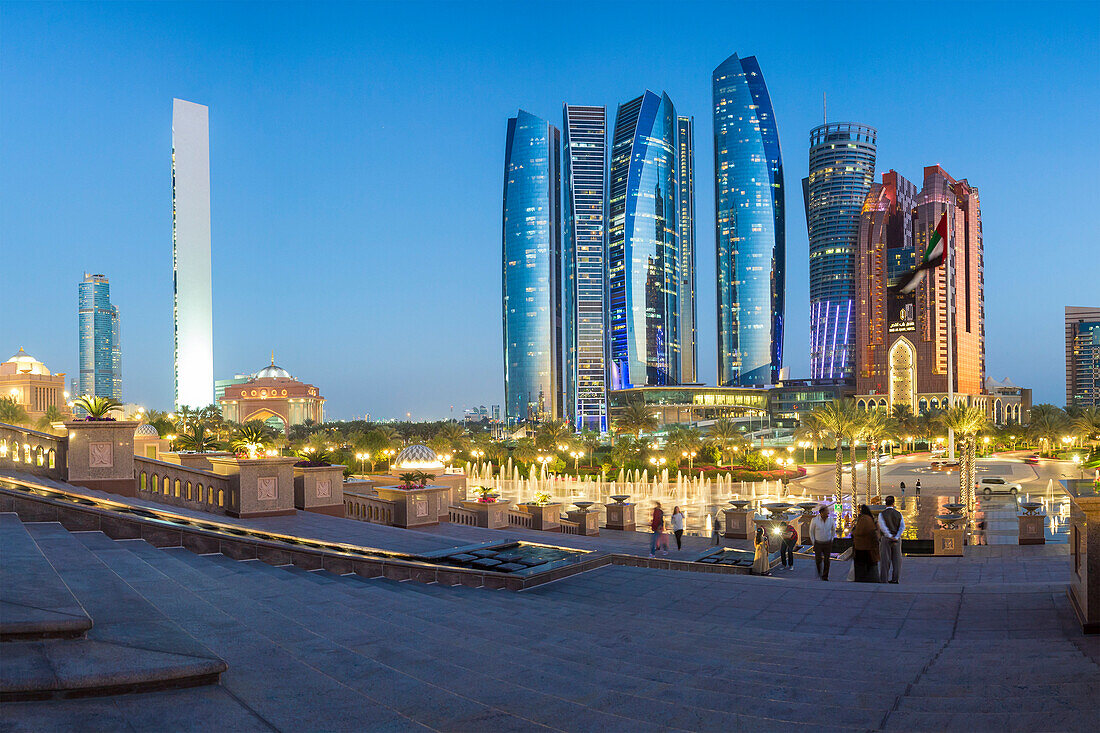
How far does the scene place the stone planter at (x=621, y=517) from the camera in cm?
2770

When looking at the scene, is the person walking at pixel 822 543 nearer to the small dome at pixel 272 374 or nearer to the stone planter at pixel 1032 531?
the stone planter at pixel 1032 531

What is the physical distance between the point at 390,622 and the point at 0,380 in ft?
277

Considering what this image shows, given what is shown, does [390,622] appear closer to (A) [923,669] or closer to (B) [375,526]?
(A) [923,669]

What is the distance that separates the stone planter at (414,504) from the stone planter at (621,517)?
30.6 feet

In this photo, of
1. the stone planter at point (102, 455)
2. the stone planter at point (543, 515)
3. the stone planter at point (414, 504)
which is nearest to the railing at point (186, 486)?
the stone planter at point (102, 455)

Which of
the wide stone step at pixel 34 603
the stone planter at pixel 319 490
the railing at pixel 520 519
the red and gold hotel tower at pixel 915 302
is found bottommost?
the railing at pixel 520 519

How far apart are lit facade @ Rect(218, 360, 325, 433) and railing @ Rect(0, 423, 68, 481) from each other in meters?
135

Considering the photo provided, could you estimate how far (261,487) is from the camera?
17.7 metres

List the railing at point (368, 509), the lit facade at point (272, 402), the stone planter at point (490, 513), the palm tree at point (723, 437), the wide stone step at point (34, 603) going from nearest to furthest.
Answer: the wide stone step at point (34, 603) → the railing at point (368, 509) → the stone planter at point (490, 513) → the palm tree at point (723, 437) → the lit facade at point (272, 402)

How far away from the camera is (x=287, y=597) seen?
802 centimetres

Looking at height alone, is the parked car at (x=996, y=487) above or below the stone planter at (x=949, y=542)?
below

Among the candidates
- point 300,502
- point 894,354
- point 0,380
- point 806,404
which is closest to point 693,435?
point 300,502

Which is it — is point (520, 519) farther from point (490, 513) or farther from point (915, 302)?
point (915, 302)

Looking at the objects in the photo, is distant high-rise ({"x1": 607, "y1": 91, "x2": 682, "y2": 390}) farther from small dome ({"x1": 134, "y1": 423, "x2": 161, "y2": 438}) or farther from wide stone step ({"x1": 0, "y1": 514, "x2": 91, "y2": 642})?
wide stone step ({"x1": 0, "y1": 514, "x2": 91, "y2": 642})
